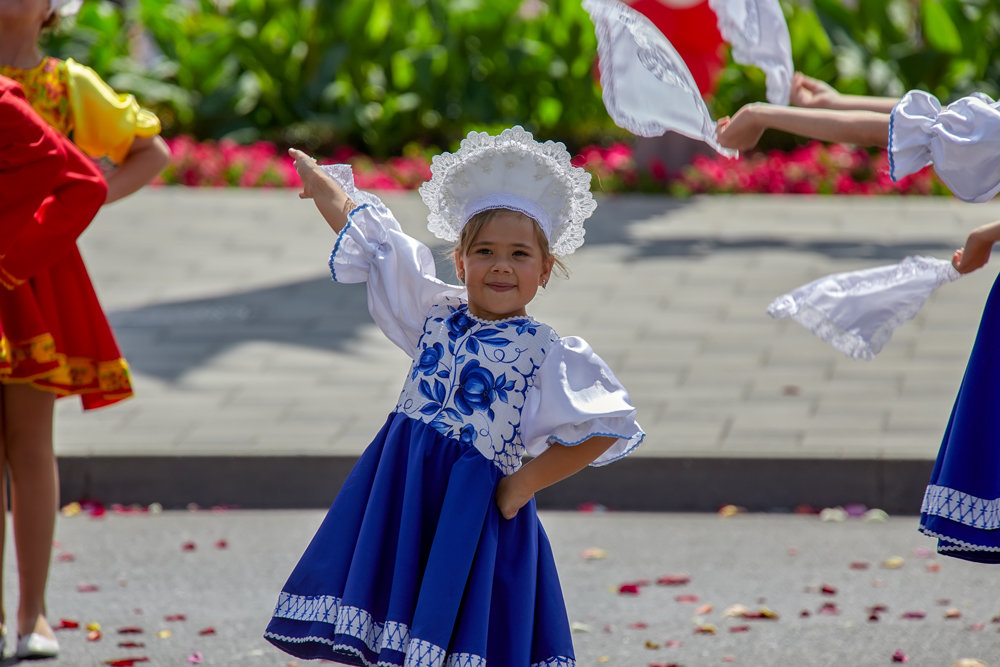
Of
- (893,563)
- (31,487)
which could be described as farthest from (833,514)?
(31,487)

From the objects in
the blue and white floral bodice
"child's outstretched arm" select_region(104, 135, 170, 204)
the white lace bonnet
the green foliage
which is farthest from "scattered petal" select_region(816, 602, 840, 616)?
the green foliage

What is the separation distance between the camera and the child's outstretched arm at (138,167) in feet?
12.6

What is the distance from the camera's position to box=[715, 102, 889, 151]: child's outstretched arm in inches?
117

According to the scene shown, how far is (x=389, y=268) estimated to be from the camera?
9.55 feet

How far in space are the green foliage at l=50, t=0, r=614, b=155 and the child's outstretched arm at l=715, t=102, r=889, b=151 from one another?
10.3 meters

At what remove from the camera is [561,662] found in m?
2.77

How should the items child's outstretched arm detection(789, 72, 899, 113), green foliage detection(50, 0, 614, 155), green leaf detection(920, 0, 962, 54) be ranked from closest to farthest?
child's outstretched arm detection(789, 72, 899, 113)
green leaf detection(920, 0, 962, 54)
green foliage detection(50, 0, 614, 155)

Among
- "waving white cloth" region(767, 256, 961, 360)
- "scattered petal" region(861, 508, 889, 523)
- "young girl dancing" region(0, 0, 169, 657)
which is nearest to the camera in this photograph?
"waving white cloth" region(767, 256, 961, 360)

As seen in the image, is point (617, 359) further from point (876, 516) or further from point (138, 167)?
point (138, 167)

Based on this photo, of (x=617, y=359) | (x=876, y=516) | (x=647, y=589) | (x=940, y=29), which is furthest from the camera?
(x=940, y=29)

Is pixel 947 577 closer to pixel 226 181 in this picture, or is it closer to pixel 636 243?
pixel 636 243

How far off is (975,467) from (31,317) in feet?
7.46

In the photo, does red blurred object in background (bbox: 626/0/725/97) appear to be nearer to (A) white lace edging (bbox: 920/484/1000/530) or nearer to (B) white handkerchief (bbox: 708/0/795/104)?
(B) white handkerchief (bbox: 708/0/795/104)

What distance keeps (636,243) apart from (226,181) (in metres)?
4.04
